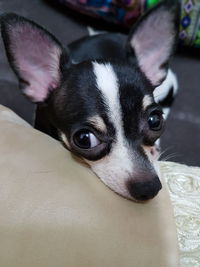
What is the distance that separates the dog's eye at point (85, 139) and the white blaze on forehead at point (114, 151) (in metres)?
0.05

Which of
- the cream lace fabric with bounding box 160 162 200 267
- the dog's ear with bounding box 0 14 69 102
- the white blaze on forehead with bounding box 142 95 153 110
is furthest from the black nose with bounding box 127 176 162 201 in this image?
the dog's ear with bounding box 0 14 69 102

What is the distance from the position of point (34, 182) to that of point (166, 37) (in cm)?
79

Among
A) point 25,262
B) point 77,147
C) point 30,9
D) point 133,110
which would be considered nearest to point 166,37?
point 133,110

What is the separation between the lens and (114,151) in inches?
47.6

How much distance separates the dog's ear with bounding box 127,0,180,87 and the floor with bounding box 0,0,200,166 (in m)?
0.44

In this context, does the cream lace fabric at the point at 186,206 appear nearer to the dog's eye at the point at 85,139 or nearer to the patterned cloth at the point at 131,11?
the dog's eye at the point at 85,139

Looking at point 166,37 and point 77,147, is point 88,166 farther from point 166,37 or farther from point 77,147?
point 166,37

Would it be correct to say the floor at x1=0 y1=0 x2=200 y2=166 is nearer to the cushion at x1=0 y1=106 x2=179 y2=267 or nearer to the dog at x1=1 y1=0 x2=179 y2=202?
the dog at x1=1 y1=0 x2=179 y2=202

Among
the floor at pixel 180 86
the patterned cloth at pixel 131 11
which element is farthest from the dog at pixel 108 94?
the patterned cloth at pixel 131 11

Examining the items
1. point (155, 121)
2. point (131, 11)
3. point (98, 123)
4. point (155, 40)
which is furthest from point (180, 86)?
point (98, 123)

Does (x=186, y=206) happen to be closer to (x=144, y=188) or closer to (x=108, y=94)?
(x=144, y=188)

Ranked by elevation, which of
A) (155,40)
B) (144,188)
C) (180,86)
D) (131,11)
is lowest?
(180,86)

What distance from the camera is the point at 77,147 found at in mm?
1243

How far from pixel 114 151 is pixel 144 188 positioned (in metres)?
0.18
